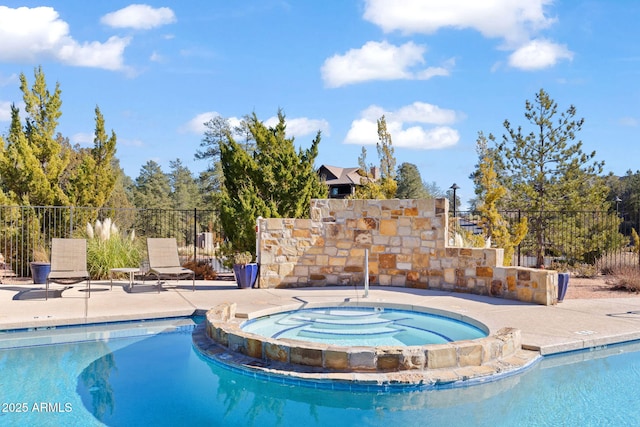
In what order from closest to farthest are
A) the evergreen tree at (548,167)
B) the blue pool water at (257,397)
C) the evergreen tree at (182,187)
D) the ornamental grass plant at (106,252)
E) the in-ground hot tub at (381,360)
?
1. the blue pool water at (257,397)
2. the in-ground hot tub at (381,360)
3. the ornamental grass plant at (106,252)
4. the evergreen tree at (548,167)
5. the evergreen tree at (182,187)

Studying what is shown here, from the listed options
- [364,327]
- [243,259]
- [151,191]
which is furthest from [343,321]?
[151,191]

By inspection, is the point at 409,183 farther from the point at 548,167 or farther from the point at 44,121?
the point at 44,121

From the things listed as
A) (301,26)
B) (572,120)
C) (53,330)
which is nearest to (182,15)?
(301,26)

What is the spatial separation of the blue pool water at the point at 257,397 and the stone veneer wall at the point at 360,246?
3.78m

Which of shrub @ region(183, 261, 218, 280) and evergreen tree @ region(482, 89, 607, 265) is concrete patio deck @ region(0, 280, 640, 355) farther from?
evergreen tree @ region(482, 89, 607, 265)

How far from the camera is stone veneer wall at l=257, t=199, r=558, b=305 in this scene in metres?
8.77

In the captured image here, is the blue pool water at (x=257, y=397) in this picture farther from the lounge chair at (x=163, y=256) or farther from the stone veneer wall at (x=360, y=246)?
the stone veneer wall at (x=360, y=246)

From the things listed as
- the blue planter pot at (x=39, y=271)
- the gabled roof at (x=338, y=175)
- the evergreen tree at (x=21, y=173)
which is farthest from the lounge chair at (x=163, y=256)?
the gabled roof at (x=338, y=175)

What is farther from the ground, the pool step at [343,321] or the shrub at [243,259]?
the shrub at [243,259]

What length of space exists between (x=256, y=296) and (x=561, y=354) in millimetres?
4685

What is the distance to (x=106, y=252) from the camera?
9.90 m

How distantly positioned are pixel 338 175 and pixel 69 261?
114ft

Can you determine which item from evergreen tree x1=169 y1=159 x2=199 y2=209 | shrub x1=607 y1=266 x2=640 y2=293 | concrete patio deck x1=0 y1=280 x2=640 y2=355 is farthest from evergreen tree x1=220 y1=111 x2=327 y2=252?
evergreen tree x1=169 y1=159 x2=199 y2=209

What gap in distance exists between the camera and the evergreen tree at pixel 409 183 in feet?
131
